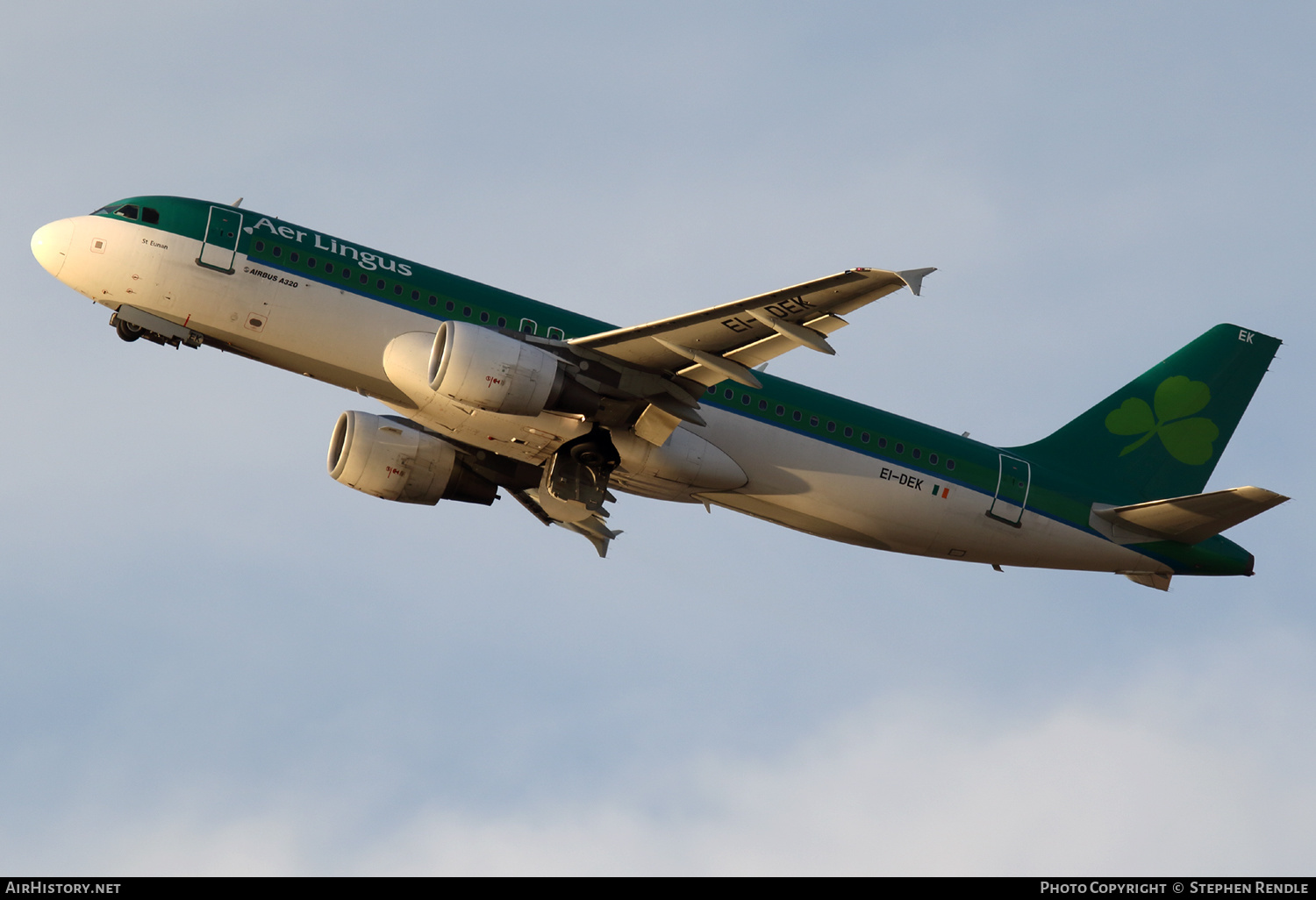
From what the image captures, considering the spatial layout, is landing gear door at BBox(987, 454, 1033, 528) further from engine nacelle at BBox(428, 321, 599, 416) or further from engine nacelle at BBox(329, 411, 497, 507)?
engine nacelle at BBox(329, 411, 497, 507)

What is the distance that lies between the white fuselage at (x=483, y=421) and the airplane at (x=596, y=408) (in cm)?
5

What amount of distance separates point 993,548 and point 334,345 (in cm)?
1798

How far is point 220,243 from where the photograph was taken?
31578mm

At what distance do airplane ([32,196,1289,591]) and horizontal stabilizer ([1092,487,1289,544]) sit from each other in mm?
72

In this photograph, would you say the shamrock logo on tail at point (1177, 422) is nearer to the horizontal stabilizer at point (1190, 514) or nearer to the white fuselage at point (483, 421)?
the horizontal stabilizer at point (1190, 514)

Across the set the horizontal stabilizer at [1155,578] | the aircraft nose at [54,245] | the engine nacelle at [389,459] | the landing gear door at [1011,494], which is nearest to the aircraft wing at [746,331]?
the engine nacelle at [389,459]

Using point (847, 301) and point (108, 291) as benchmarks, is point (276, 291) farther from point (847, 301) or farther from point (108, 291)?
point (847, 301)

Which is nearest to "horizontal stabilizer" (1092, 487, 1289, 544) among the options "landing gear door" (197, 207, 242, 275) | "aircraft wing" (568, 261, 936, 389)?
"aircraft wing" (568, 261, 936, 389)

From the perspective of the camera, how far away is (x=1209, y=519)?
35812mm

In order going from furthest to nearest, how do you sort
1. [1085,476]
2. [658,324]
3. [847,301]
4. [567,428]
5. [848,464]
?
[1085,476] < [848,464] < [567,428] < [658,324] < [847,301]

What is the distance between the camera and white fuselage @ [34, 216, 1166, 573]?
3138cm

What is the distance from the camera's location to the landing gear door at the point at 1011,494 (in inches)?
1427

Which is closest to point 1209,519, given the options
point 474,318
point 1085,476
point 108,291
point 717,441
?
point 1085,476
